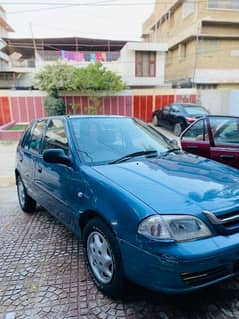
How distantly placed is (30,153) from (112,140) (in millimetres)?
1391

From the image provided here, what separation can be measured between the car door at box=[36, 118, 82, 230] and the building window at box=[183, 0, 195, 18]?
22.9 m

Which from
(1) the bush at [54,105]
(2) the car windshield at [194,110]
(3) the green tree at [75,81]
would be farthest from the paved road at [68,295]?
(3) the green tree at [75,81]

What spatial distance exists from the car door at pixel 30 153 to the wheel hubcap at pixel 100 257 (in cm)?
156

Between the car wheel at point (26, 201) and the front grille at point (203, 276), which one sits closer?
the front grille at point (203, 276)

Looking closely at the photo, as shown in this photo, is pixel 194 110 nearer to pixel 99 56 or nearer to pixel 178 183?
pixel 178 183

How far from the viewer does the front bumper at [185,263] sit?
1.61 meters

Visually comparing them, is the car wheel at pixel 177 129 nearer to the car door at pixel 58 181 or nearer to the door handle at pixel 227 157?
the door handle at pixel 227 157

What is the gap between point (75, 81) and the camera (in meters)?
14.4

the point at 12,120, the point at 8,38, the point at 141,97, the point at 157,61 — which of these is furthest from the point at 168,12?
the point at 12,120

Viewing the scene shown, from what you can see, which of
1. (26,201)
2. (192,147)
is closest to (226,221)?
(192,147)

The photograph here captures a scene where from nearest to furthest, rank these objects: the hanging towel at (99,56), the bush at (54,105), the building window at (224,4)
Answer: the bush at (54,105) < the building window at (224,4) < the hanging towel at (99,56)

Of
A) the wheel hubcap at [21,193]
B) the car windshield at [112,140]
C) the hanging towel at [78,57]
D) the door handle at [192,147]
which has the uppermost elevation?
the hanging towel at [78,57]

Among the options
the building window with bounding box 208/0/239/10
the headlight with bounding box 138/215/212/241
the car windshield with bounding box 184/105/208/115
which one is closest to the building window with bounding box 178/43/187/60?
the building window with bounding box 208/0/239/10

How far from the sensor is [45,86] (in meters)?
14.8
